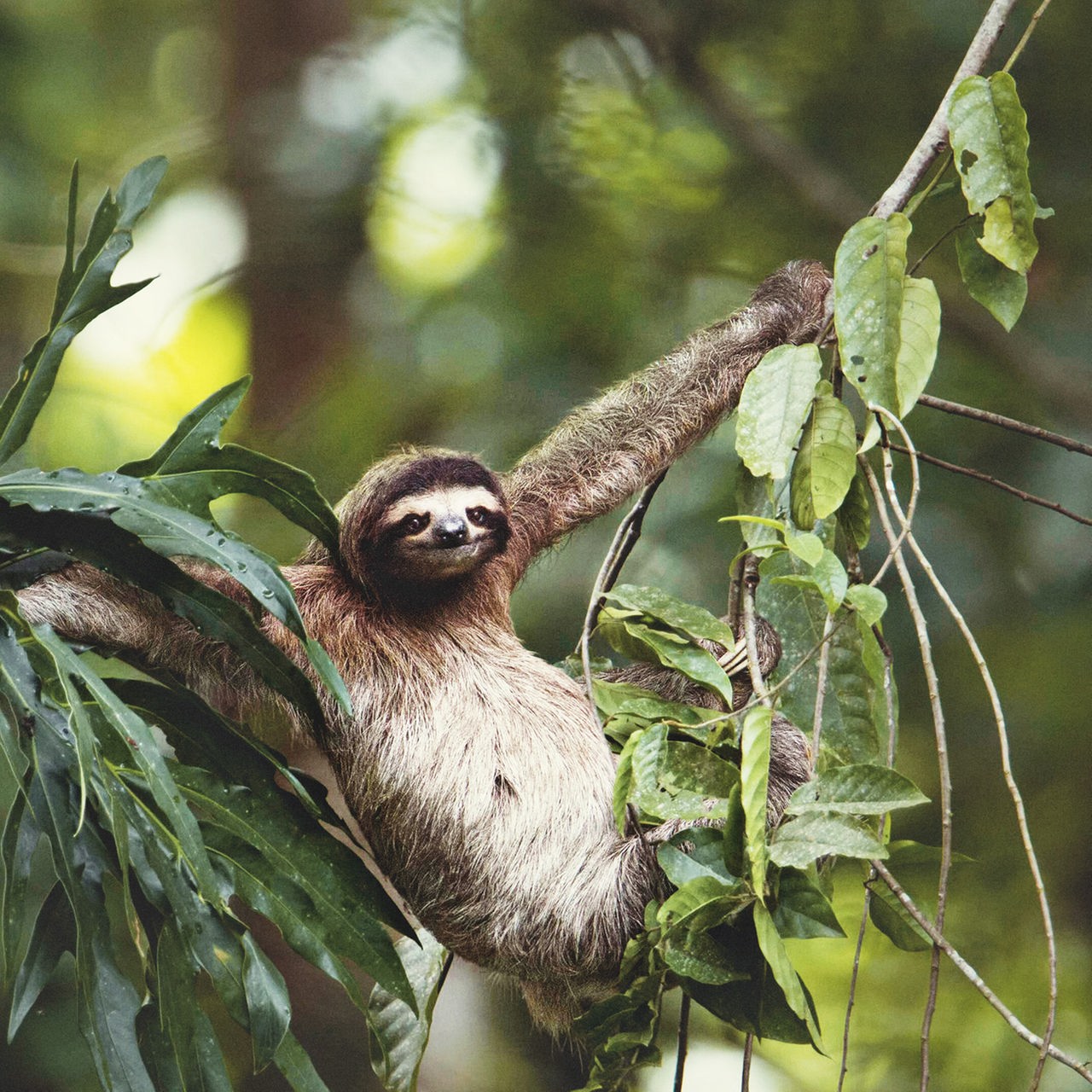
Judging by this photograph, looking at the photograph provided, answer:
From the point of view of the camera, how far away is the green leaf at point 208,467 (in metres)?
2.81

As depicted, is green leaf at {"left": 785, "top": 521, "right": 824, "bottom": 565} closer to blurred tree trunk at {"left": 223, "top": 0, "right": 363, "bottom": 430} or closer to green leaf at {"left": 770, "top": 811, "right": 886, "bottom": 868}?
green leaf at {"left": 770, "top": 811, "right": 886, "bottom": 868}

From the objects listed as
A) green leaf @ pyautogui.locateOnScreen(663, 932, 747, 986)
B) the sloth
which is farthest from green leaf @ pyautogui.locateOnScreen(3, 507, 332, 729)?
green leaf @ pyautogui.locateOnScreen(663, 932, 747, 986)

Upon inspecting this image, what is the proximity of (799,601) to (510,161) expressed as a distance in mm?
5100

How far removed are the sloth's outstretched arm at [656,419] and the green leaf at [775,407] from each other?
1215 mm

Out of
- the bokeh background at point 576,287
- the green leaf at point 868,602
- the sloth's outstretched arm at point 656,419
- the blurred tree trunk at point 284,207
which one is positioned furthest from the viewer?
the blurred tree trunk at point 284,207

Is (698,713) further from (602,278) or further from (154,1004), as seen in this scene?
(602,278)

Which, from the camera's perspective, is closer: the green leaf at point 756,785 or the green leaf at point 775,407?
the green leaf at point 756,785

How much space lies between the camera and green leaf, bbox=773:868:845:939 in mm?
2555

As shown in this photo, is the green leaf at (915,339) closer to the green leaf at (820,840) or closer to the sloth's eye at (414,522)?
the green leaf at (820,840)

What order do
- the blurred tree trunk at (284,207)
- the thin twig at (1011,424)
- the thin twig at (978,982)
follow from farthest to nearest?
the blurred tree trunk at (284,207) < the thin twig at (1011,424) < the thin twig at (978,982)

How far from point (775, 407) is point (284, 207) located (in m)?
5.62

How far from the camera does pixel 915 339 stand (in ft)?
9.21

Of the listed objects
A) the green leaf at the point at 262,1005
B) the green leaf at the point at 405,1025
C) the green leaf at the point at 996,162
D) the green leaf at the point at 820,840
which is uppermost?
the green leaf at the point at 996,162

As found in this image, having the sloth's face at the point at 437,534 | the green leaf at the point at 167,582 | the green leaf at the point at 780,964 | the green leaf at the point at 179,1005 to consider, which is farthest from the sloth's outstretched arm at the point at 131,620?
the green leaf at the point at 780,964
